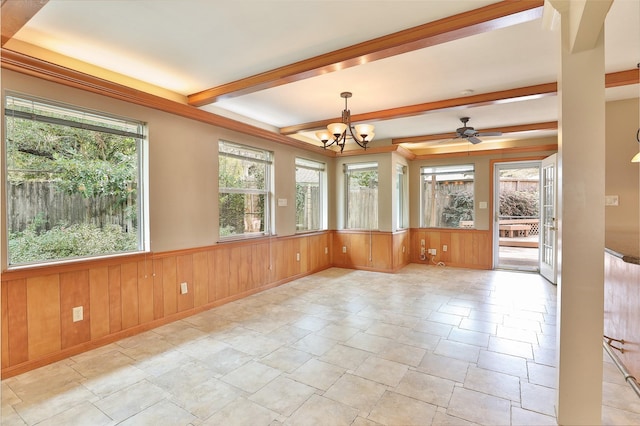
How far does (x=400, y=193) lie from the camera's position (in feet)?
22.3

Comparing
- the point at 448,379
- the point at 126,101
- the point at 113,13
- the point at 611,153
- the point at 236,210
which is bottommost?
the point at 448,379

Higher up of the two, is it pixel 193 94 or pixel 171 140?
pixel 193 94

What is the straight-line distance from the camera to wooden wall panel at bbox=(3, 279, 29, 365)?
7.83ft

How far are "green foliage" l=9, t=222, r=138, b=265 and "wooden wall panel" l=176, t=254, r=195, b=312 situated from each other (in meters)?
0.54

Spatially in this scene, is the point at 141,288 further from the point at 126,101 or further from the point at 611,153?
the point at 611,153

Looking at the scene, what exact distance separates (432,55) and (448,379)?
8.83 feet

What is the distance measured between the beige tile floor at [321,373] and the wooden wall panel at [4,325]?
155mm

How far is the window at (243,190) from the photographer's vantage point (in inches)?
168

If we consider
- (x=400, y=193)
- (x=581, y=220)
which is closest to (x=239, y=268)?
(x=581, y=220)

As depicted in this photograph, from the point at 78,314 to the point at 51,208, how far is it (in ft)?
3.19

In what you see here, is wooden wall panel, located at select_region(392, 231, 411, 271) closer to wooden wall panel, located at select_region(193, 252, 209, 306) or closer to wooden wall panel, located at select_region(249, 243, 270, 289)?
wooden wall panel, located at select_region(249, 243, 270, 289)

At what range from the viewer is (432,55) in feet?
8.92

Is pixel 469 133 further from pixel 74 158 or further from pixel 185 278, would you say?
pixel 74 158

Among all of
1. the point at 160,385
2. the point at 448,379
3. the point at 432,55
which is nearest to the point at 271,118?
the point at 432,55
